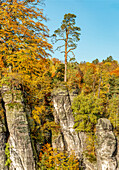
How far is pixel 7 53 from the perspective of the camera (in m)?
12.0

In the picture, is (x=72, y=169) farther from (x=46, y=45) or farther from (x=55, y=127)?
(x=46, y=45)

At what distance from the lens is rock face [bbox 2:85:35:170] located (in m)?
10.3

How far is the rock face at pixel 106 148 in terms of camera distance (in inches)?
520

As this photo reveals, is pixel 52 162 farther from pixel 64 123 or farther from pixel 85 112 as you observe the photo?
pixel 85 112

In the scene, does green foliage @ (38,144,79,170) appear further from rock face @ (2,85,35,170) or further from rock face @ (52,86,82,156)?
rock face @ (52,86,82,156)

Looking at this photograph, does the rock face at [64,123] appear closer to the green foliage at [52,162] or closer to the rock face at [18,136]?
the green foliage at [52,162]

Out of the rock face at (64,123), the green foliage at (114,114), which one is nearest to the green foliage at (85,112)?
the rock face at (64,123)

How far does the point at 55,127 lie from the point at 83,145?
153 inches

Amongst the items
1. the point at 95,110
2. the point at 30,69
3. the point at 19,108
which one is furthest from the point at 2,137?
the point at 95,110

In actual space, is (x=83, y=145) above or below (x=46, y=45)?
below

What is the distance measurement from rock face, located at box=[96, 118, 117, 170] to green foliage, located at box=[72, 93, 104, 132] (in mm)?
1479

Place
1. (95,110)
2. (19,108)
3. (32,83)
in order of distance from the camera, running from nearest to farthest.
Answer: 1. (19,108)
2. (32,83)
3. (95,110)

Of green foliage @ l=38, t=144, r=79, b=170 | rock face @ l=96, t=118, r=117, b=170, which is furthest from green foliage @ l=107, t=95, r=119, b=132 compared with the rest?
green foliage @ l=38, t=144, r=79, b=170

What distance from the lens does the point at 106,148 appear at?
44.1 feet
